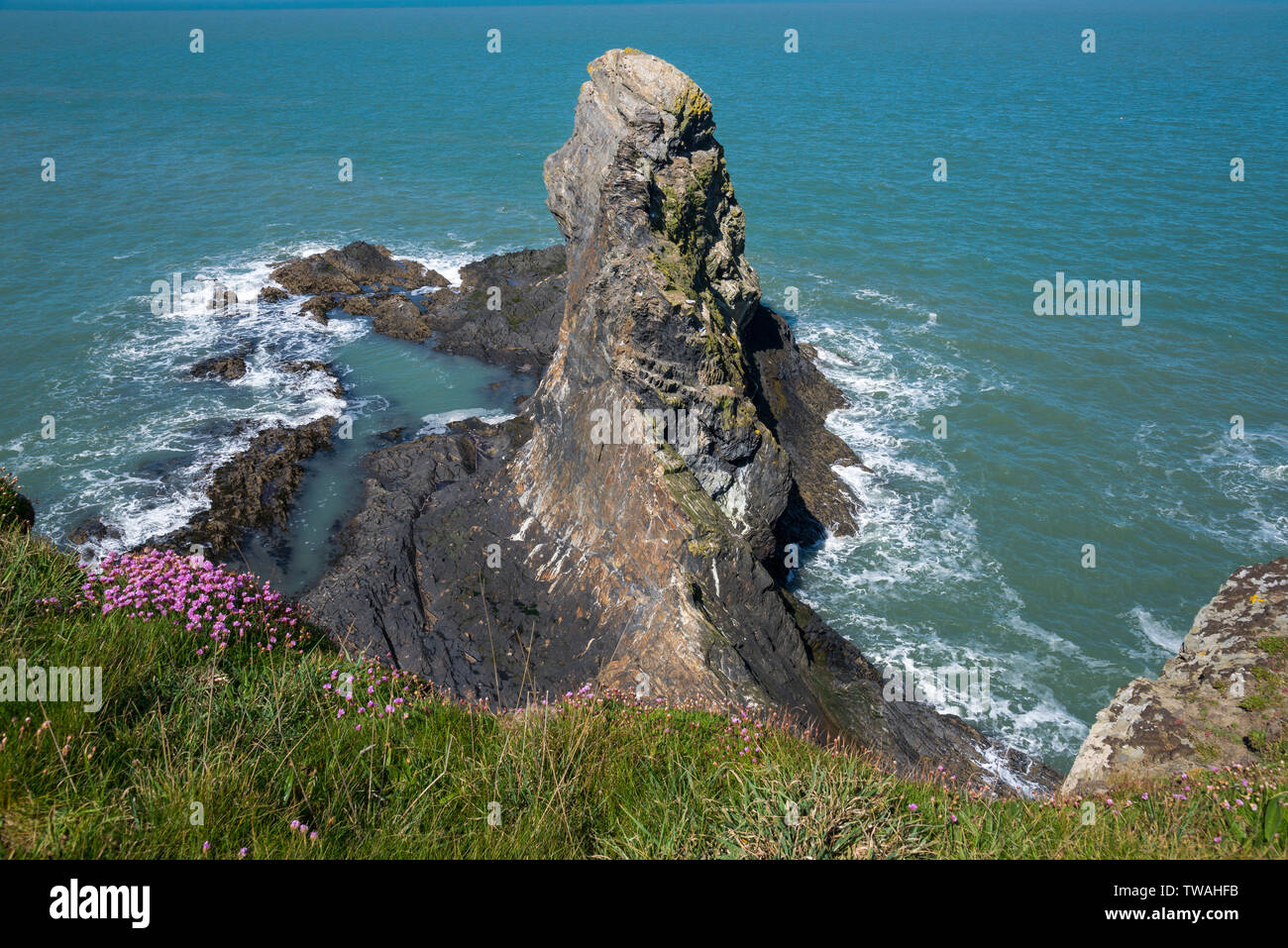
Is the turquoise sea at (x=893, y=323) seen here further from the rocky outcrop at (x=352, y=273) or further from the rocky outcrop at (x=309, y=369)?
the rocky outcrop at (x=352, y=273)

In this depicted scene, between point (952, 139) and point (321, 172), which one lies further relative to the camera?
point (952, 139)

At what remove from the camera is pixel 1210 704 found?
41.5ft

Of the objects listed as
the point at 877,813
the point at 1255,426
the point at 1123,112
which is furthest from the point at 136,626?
the point at 1123,112

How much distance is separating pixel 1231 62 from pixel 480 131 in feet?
372

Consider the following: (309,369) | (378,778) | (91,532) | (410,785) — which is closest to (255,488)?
(91,532)

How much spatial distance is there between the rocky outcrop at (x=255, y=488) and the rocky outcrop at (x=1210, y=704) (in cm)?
2278

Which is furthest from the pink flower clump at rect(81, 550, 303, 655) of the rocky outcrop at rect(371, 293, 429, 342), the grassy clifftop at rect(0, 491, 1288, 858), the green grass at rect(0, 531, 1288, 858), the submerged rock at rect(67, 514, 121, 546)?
the rocky outcrop at rect(371, 293, 429, 342)

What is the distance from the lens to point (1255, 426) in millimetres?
31906

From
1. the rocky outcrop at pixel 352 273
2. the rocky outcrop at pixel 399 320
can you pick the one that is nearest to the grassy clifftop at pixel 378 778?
the rocky outcrop at pixel 399 320

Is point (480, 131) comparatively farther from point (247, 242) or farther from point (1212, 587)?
point (1212, 587)

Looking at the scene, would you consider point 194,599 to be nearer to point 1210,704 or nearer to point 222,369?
point 1210,704

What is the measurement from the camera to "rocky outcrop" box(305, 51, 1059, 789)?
17781 mm

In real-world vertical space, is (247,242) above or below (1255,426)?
above
